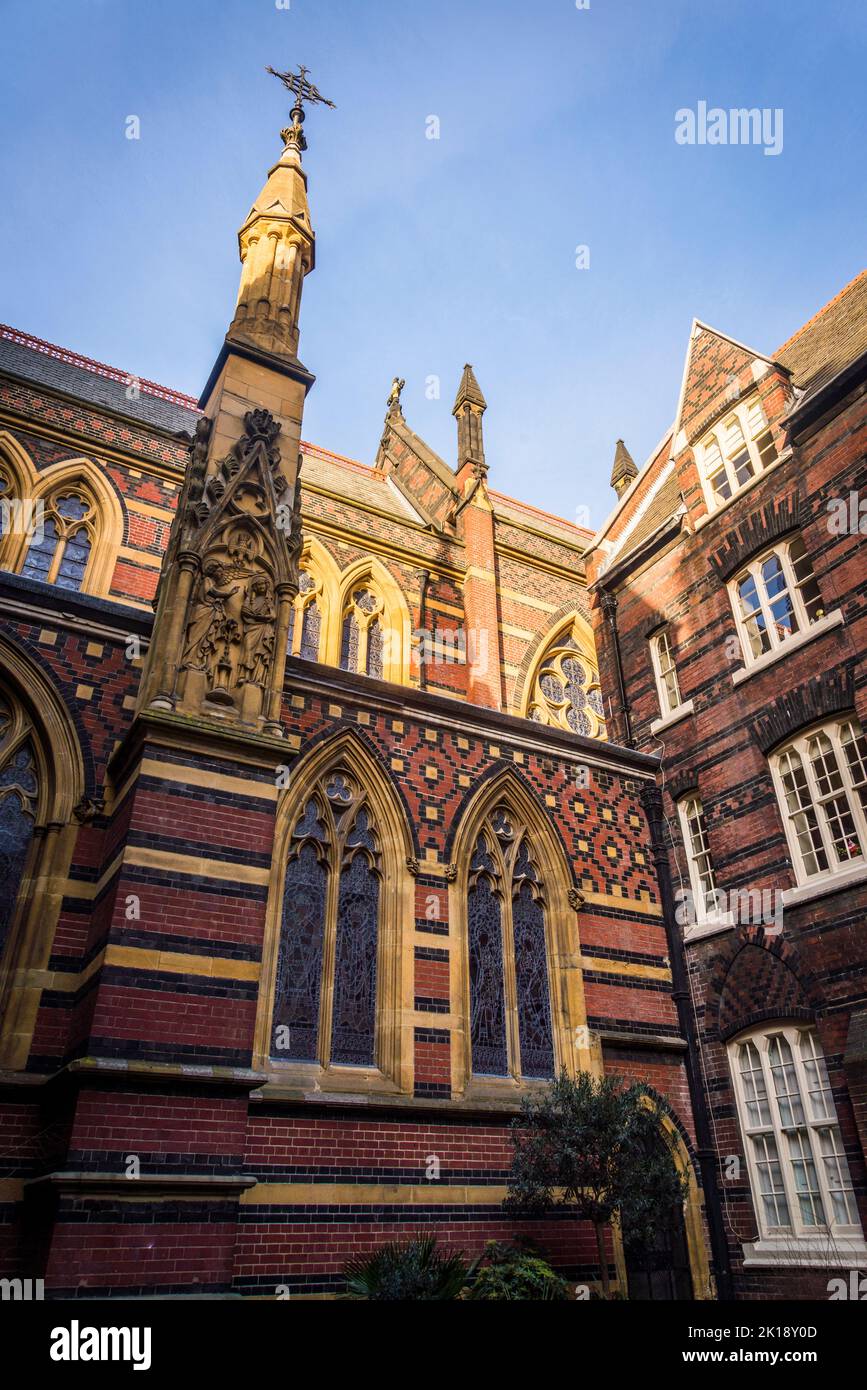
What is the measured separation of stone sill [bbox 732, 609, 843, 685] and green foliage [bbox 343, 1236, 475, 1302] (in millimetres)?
8061

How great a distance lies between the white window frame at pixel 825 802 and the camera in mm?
10648

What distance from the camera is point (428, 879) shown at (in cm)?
1065

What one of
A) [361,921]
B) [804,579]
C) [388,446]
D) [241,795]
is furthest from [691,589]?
[388,446]

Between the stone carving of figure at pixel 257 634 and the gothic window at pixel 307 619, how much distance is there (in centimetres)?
780

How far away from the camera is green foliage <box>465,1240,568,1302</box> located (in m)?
7.88

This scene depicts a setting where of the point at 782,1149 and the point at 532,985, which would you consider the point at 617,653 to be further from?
the point at 782,1149

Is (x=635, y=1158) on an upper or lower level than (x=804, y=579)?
lower

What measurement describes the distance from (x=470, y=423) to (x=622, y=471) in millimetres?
4561

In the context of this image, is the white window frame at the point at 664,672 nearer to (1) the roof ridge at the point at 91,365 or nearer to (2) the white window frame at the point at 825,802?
(2) the white window frame at the point at 825,802

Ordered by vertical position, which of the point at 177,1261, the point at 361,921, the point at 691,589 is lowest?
the point at 177,1261

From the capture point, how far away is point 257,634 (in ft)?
30.8

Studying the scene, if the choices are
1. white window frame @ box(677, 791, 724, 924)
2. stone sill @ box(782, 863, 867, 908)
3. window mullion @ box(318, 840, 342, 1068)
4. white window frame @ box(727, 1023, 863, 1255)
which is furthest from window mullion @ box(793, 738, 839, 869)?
window mullion @ box(318, 840, 342, 1068)
